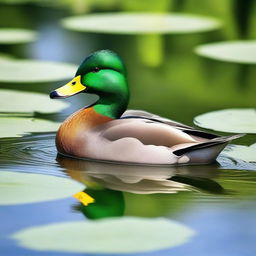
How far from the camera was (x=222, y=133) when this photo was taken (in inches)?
265

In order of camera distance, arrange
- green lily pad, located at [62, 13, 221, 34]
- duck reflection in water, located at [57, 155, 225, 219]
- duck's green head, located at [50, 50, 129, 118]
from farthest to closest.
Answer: green lily pad, located at [62, 13, 221, 34] < duck's green head, located at [50, 50, 129, 118] < duck reflection in water, located at [57, 155, 225, 219]

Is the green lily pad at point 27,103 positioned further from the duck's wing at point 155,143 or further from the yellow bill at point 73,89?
the duck's wing at point 155,143

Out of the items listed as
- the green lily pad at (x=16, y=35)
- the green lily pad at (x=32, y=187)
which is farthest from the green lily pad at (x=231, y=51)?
the green lily pad at (x=32, y=187)

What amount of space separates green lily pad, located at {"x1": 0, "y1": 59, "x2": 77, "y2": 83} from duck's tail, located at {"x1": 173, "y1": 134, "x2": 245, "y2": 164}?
2.47 meters

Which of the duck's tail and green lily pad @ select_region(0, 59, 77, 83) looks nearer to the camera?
the duck's tail

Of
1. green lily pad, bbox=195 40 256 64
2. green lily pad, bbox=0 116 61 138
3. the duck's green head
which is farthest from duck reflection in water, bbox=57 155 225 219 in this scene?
green lily pad, bbox=195 40 256 64

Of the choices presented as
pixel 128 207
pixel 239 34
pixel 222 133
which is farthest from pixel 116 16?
pixel 128 207

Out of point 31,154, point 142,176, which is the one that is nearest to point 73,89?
point 31,154

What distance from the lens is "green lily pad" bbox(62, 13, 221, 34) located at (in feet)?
35.6

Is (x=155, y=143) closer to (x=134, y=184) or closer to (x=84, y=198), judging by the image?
(x=134, y=184)

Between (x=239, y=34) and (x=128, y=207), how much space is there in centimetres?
587

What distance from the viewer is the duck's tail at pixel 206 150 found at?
601 centimetres

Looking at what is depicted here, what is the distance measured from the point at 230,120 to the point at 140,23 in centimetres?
448

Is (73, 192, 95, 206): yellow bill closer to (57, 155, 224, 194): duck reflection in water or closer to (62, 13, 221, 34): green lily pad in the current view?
(57, 155, 224, 194): duck reflection in water
